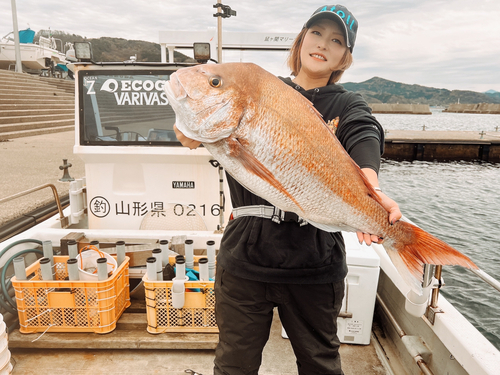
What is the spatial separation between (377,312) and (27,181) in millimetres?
7315

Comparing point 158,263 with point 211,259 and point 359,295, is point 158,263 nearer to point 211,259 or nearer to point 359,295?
point 211,259

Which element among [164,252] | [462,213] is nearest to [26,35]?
[462,213]

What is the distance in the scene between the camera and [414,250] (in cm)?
150

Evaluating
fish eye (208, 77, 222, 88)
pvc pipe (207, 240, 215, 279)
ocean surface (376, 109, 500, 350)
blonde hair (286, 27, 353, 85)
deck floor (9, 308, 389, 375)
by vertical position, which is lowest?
ocean surface (376, 109, 500, 350)

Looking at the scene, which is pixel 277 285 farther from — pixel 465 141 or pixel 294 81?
pixel 465 141

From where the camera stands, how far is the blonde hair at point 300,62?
185 cm

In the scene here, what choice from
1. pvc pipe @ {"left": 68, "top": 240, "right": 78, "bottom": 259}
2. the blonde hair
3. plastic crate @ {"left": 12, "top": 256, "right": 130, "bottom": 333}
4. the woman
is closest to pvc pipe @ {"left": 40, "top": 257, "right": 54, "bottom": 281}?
plastic crate @ {"left": 12, "top": 256, "right": 130, "bottom": 333}

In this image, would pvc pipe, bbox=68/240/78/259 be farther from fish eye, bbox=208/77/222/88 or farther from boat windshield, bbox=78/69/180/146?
fish eye, bbox=208/77/222/88

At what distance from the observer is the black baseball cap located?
170cm

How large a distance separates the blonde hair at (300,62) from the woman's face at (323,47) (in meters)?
0.05

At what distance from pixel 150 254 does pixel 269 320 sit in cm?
206

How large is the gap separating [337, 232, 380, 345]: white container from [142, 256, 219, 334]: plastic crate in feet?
3.81

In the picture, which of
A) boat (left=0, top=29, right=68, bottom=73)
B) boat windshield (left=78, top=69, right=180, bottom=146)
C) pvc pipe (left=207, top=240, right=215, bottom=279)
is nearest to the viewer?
pvc pipe (left=207, top=240, right=215, bottom=279)

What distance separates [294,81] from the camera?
194 centimetres
